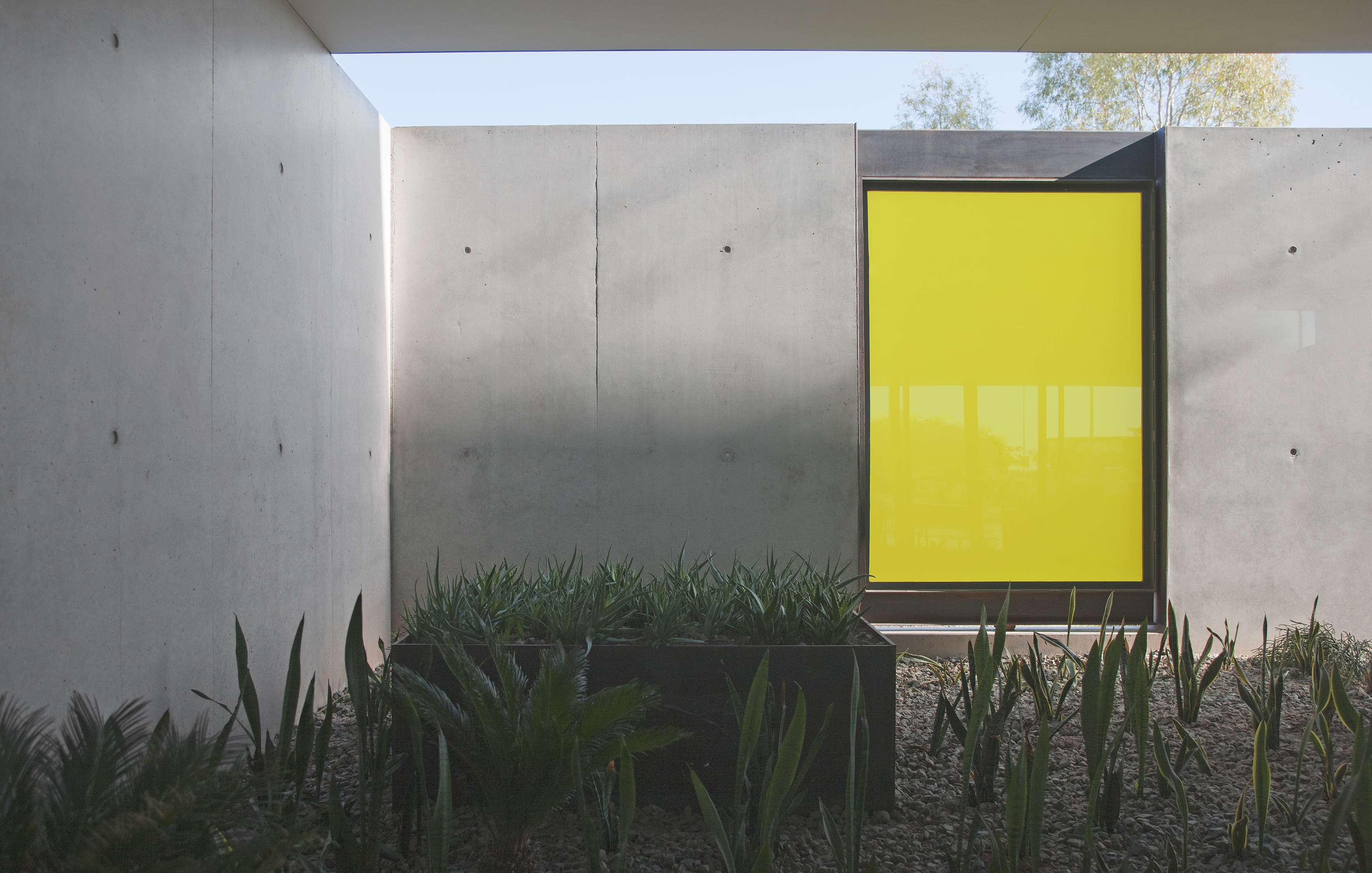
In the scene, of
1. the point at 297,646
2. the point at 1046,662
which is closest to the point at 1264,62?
the point at 1046,662

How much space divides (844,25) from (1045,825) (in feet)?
9.27

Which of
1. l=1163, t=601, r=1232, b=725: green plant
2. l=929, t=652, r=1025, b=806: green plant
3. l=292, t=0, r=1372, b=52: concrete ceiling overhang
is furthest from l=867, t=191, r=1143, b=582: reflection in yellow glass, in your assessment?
l=929, t=652, r=1025, b=806: green plant

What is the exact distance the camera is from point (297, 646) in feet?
6.32

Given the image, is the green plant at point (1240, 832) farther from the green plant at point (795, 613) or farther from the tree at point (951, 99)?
the tree at point (951, 99)

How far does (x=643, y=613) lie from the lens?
250cm

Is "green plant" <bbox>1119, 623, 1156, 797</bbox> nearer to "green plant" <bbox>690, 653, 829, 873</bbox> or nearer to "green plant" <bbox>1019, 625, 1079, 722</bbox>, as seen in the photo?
"green plant" <bbox>1019, 625, 1079, 722</bbox>

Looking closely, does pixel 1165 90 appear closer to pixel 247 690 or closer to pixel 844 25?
pixel 844 25

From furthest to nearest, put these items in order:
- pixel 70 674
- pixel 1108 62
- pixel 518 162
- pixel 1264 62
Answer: pixel 1108 62, pixel 1264 62, pixel 518 162, pixel 70 674

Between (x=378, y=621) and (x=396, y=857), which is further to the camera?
(x=378, y=621)

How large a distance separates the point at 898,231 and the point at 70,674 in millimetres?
3882

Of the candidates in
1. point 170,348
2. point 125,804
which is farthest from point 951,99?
point 125,804

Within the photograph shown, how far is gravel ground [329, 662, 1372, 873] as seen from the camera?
6.56 feet

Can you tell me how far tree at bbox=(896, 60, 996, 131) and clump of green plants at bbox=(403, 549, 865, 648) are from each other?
14558 millimetres

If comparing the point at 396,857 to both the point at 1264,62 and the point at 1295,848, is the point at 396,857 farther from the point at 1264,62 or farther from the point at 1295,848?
the point at 1264,62
